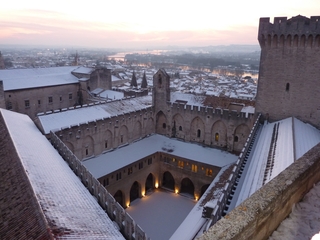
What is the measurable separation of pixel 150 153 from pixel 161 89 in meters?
8.78

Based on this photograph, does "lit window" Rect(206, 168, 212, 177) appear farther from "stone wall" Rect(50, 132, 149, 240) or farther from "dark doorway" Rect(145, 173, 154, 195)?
"stone wall" Rect(50, 132, 149, 240)

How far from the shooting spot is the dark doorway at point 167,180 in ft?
112

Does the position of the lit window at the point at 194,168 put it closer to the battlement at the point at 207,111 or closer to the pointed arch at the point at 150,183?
the pointed arch at the point at 150,183

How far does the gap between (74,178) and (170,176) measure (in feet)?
60.9

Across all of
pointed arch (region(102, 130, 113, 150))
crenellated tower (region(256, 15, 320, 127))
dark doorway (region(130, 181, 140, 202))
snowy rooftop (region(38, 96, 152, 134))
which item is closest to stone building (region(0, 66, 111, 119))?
snowy rooftop (region(38, 96, 152, 134))

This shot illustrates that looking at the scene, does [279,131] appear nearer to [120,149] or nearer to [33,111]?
[120,149]

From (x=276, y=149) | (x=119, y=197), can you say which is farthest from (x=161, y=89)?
(x=276, y=149)

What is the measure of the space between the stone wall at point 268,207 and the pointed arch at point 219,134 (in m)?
26.6

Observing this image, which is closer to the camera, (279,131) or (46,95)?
(279,131)

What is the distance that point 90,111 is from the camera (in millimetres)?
31984

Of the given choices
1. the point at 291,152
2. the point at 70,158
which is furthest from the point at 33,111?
the point at 291,152

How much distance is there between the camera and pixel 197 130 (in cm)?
3544

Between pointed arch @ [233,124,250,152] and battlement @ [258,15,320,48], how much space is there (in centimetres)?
951

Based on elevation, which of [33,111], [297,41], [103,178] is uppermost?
[297,41]
